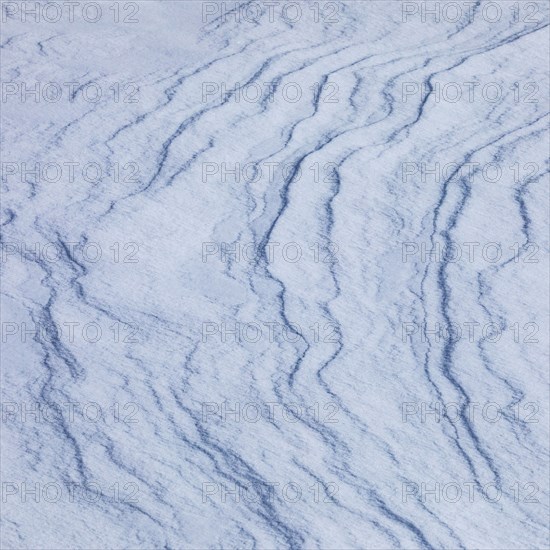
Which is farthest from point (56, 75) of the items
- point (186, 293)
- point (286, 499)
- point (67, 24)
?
point (286, 499)

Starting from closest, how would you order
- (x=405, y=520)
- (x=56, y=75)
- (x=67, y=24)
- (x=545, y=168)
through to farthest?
(x=405, y=520)
(x=545, y=168)
(x=56, y=75)
(x=67, y=24)

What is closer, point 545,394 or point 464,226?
point 545,394

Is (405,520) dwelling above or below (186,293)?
below

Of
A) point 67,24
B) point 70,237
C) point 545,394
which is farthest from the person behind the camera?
point 67,24

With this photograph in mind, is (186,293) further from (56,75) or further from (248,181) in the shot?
(56,75)

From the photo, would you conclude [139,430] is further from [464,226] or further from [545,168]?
[545,168]

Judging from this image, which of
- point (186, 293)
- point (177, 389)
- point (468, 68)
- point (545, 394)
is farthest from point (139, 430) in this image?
point (468, 68)

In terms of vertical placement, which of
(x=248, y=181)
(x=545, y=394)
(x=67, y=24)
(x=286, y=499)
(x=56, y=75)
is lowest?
(x=286, y=499)
